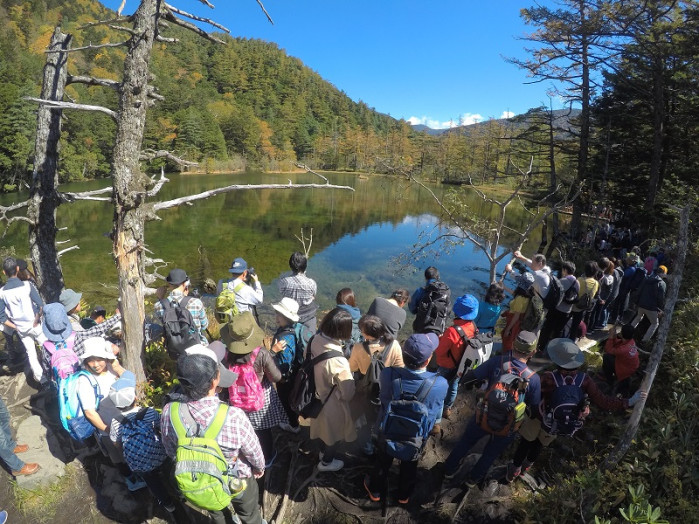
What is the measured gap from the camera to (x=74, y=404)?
2.64 metres

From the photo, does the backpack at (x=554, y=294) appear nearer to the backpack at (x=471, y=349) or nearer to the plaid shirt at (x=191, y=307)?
the backpack at (x=471, y=349)

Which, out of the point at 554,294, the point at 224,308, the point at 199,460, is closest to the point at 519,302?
the point at 554,294

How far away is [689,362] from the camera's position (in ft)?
11.3

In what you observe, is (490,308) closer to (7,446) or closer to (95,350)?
(95,350)

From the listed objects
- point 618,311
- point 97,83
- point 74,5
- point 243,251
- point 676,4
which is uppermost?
point 74,5

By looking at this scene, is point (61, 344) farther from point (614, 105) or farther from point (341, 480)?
point (614, 105)

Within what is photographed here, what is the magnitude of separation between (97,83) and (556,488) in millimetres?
5482

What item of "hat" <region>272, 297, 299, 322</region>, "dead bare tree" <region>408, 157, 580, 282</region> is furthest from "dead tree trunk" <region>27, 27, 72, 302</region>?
"dead bare tree" <region>408, 157, 580, 282</region>

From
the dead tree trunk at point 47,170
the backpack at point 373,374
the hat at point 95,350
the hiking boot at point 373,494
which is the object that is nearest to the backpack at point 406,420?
the backpack at point 373,374

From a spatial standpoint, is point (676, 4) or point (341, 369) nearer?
point (341, 369)

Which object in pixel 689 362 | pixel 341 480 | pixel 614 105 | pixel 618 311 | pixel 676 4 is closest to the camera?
pixel 341 480

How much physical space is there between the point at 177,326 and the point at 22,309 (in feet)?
5.79

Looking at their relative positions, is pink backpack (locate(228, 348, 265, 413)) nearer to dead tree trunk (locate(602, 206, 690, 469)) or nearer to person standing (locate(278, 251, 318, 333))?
person standing (locate(278, 251, 318, 333))

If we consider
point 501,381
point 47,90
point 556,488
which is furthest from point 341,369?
point 47,90
